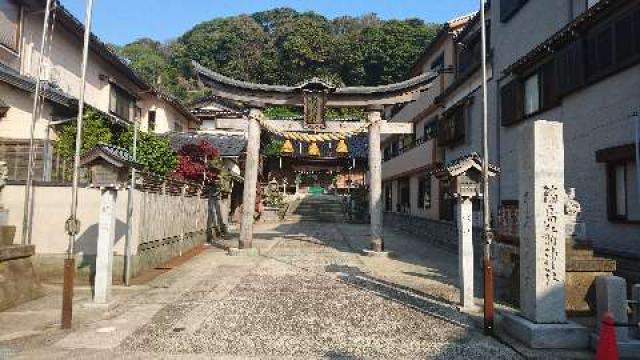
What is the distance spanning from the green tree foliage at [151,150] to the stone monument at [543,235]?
1565 cm

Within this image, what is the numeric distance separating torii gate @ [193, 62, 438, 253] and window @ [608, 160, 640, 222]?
311 inches

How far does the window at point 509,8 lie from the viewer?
15427 mm

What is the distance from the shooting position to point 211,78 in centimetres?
1728

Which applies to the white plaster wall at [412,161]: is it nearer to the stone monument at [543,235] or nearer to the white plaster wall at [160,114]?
A: the white plaster wall at [160,114]

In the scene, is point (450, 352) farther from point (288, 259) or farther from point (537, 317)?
point (288, 259)

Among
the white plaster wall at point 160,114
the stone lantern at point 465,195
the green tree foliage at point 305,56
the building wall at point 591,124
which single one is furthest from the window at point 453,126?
the green tree foliage at point 305,56

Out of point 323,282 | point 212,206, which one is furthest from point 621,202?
point 212,206

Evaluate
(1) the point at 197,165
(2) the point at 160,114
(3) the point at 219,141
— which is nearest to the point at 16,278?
(1) the point at 197,165

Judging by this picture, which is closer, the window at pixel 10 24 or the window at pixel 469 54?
the window at pixel 10 24

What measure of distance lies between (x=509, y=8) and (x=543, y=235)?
38.0 ft

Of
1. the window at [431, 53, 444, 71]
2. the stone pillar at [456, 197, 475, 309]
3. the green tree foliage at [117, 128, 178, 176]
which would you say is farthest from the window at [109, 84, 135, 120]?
the stone pillar at [456, 197, 475, 309]

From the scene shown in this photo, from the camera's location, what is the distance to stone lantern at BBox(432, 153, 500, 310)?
915 cm

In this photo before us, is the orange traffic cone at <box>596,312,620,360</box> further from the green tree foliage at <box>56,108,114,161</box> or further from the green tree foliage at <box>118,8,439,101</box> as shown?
the green tree foliage at <box>118,8,439,101</box>

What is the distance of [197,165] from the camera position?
22.4 m
